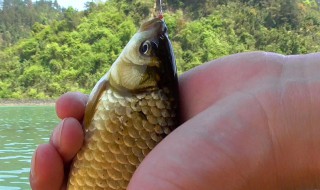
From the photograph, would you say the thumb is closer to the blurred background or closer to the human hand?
the human hand

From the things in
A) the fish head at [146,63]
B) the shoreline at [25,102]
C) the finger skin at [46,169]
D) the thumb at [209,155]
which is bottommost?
the shoreline at [25,102]

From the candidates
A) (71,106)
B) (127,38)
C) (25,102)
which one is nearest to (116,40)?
(127,38)

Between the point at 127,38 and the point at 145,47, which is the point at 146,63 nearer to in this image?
the point at 145,47

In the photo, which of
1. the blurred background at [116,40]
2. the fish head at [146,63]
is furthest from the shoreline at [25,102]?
the fish head at [146,63]

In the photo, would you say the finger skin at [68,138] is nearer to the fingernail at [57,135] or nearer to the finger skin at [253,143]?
the fingernail at [57,135]

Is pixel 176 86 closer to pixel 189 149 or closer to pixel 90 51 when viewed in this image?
pixel 189 149

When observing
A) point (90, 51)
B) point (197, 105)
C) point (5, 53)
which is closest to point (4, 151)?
point (197, 105)
